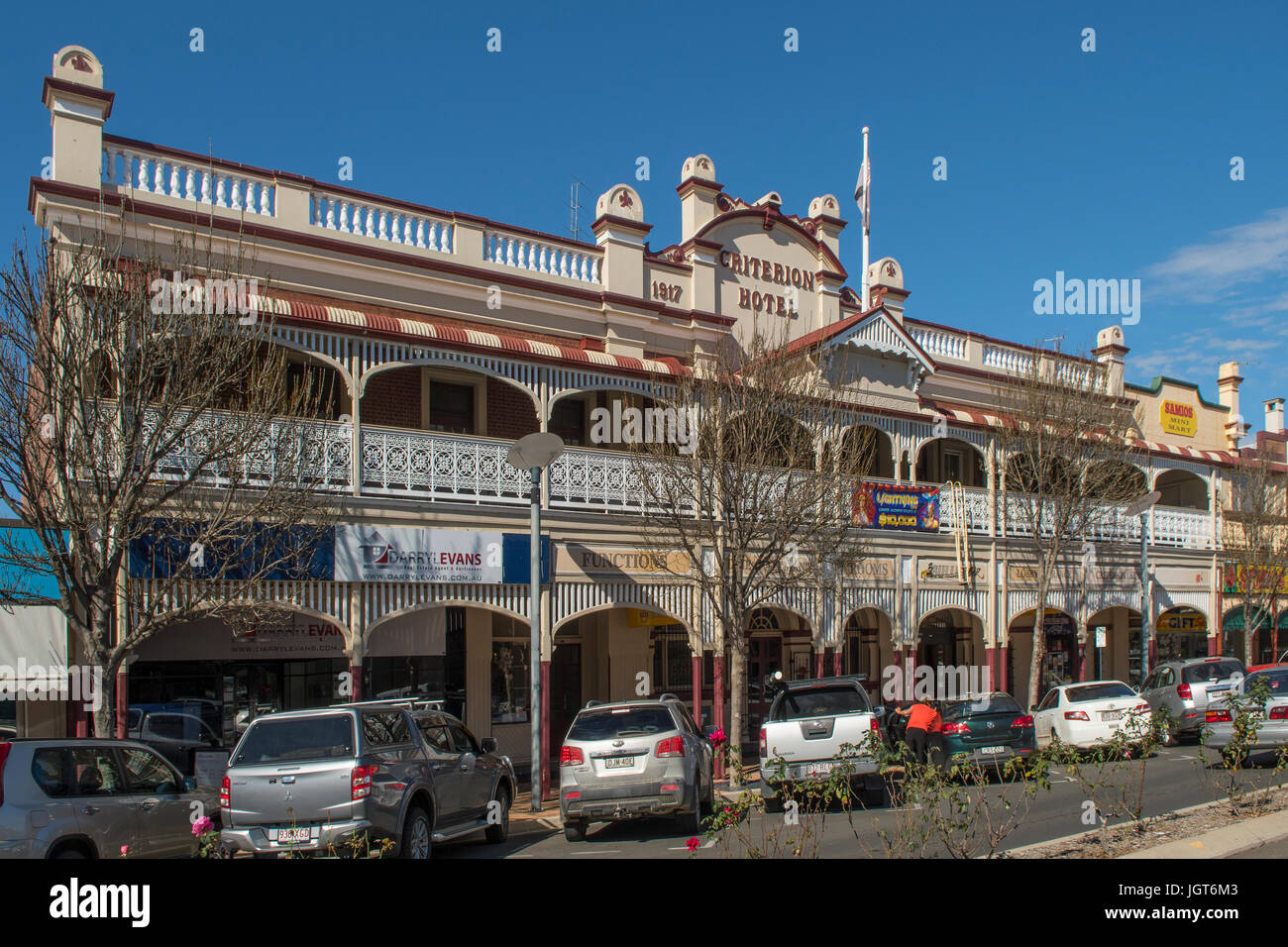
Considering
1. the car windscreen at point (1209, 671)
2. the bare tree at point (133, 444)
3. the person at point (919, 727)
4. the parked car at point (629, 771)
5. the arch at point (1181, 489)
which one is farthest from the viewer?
the arch at point (1181, 489)

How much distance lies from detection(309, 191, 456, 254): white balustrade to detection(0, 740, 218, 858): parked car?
36.5 feet

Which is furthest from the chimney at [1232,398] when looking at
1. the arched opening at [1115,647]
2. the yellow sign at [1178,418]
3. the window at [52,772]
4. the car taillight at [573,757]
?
the window at [52,772]

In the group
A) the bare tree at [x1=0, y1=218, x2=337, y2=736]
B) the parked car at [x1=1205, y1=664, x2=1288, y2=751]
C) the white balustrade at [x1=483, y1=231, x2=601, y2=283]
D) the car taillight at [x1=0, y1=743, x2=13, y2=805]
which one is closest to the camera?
the car taillight at [x1=0, y1=743, x2=13, y2=805]

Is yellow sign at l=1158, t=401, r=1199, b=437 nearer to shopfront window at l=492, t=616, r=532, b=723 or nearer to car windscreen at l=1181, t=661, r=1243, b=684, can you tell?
car windscreen at l=1181, t=661, r=1243, b=684

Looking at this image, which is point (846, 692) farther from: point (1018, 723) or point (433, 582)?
point (433, 582)

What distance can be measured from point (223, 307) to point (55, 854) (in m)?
6.64

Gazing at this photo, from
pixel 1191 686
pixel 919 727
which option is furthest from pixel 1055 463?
pixel 919 727

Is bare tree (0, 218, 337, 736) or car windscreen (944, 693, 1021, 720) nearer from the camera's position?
bare tree (0, 218, 337, 736)

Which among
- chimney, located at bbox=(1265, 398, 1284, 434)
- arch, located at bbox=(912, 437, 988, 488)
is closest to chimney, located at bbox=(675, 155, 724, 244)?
arch, located at bbox=(912, 437, 988, 488)

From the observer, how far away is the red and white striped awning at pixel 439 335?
589 inches

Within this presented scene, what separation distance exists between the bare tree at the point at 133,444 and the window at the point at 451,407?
5.58 m

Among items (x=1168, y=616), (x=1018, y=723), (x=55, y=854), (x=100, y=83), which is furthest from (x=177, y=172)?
(x=1168, y=616)

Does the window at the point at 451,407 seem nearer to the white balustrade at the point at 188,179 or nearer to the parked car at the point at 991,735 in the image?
the white balustrade at the point at 188,179

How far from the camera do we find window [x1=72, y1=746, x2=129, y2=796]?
9125 millimetres
